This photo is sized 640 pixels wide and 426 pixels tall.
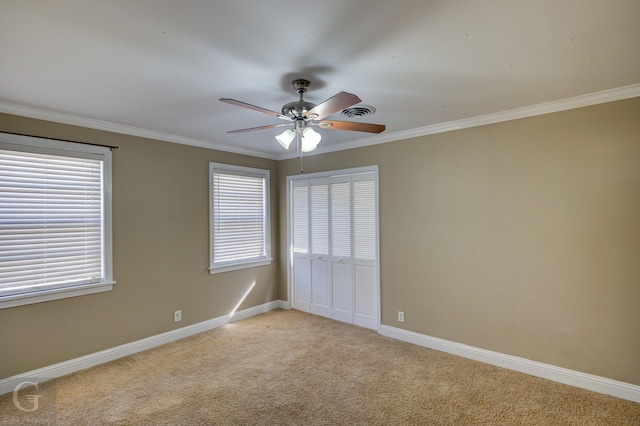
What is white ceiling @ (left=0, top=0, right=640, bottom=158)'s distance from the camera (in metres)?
1.59

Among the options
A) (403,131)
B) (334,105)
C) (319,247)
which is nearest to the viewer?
(334,105)

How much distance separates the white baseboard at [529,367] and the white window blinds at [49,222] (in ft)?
11.6

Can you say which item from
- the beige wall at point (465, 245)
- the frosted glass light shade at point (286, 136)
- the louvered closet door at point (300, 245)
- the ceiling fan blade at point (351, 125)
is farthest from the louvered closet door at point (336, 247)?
the frosted glass light shade at point (286, 136)

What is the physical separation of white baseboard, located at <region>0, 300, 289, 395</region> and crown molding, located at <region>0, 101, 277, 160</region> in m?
2.31

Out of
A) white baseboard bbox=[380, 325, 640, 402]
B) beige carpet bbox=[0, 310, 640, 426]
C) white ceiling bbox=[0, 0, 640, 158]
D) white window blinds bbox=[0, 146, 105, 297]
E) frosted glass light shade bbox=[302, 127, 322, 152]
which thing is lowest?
beige carpet bbox=[0, 310, 640, 426]

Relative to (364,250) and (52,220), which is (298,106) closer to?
(364,250)

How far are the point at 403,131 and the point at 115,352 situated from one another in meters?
3.99

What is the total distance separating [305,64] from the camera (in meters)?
2.13

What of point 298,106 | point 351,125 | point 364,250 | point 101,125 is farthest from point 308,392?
point 101,125

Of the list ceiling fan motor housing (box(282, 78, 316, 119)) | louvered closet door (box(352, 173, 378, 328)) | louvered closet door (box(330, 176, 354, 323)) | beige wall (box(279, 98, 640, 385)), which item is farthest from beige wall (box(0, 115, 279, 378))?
beige wall (box(279, 98, 640, 385))

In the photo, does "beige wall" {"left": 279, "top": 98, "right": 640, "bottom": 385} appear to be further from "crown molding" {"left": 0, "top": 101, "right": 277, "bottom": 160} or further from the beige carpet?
"crown molding" {"left": 0, "top": 101, "right": 277, "bottom": 160}

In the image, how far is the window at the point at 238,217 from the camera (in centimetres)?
448

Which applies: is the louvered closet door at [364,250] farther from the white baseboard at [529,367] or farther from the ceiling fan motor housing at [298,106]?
the ceiling fan motor housing at [298,106]

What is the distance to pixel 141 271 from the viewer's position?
3721mm
